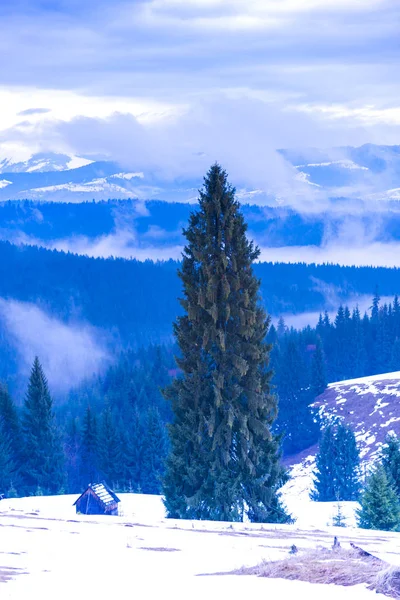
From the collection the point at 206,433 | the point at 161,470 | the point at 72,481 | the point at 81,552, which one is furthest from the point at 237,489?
the point at 72,481

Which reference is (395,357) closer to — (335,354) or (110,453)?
(335,354)

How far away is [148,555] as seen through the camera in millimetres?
16219

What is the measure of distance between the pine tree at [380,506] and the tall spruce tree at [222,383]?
18.0 feet

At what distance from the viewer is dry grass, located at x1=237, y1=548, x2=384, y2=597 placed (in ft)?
42.7

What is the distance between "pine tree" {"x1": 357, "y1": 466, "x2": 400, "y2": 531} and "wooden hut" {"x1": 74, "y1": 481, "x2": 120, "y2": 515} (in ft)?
43.1

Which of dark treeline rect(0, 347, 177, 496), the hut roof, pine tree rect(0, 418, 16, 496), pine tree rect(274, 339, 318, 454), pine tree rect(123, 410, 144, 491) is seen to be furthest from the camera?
pine tree rect(274, 339, 318, 454)

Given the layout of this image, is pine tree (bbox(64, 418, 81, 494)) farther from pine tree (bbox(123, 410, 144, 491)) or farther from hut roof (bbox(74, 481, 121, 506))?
hut roof (bbox(74, 481, 121, 506))

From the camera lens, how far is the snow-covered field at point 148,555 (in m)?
12.9

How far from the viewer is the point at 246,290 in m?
32.2

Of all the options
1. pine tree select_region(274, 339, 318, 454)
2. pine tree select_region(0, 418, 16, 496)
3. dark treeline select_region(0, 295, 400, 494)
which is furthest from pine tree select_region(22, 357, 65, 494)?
pine tree select_region(274, 339, 318, 454)

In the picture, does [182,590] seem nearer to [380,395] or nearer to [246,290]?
[246,290]

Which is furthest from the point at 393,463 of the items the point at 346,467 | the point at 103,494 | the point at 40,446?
the point at 346,467

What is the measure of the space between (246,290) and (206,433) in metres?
5.65

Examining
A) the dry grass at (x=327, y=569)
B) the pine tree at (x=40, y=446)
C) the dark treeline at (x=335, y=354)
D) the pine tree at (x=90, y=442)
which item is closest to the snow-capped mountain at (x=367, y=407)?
the dark treeline at (x=335, y=354)
